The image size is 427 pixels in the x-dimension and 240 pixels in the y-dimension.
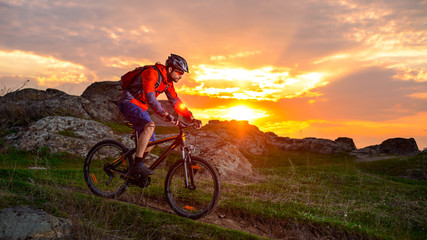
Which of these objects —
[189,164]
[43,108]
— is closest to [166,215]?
[189,164]

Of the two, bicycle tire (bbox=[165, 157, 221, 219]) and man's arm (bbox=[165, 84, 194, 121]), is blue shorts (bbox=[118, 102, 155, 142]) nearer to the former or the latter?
man's arm (bbox=[165, 84, 194, 121])

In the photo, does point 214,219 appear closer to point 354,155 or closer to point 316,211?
point 316,211

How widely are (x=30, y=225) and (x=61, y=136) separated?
1156cm

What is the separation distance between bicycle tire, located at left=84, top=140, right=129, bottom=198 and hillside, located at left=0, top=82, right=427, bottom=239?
1.45 feet

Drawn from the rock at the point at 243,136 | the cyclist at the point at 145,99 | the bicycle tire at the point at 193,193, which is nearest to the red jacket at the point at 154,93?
the cyclist at the point at 145,99

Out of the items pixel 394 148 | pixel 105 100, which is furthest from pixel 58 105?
pixel 394 148

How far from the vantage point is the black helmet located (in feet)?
23.6

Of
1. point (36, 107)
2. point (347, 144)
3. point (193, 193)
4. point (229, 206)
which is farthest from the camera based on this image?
point (347, 144)

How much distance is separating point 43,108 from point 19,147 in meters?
7.50

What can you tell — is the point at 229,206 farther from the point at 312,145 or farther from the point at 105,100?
the point at 312,145

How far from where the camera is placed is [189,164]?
6.80m

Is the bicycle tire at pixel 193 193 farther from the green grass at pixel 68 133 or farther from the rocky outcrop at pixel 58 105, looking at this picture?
the rocky outcrop at pixel 58 105

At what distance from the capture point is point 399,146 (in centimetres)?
3847

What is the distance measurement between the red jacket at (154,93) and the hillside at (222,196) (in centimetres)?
167
